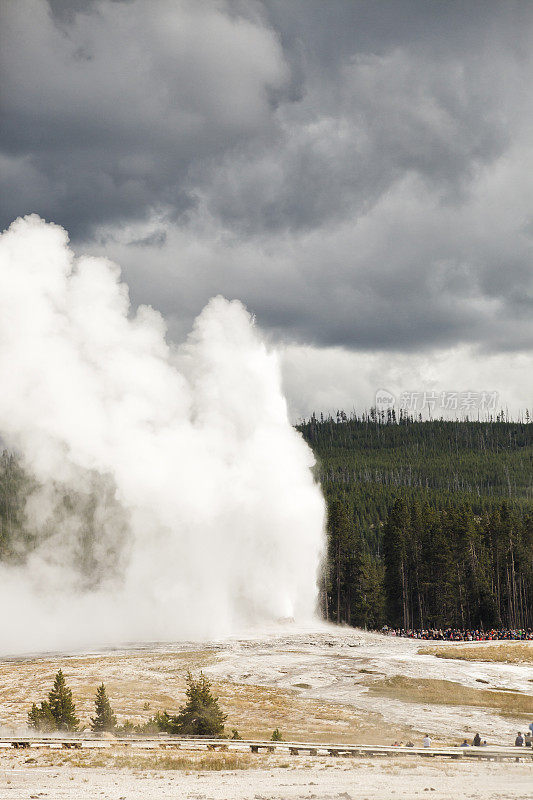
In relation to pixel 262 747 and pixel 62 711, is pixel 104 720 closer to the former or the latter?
pixel 62 711

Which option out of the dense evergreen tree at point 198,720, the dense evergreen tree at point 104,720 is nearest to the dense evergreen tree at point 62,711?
the dense evergreen tree at point 104,720

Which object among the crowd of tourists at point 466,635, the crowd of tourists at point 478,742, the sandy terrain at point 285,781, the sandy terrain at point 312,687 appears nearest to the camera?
the sandy terrain at point 285,781

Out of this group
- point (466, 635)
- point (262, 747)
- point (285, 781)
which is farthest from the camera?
point (466, 635)

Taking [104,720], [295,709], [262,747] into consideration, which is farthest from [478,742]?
[104,720]

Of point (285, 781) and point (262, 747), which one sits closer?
point (285, 781)

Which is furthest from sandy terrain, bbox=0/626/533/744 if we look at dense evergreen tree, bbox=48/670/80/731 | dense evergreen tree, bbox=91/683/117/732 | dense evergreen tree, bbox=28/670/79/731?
dense evergreen tree, bbox=48/670/80/731

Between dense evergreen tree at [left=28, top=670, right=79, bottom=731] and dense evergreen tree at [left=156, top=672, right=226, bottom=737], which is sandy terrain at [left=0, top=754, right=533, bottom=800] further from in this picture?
dense evergreen tree at [left=28, top=670, right=79, bottom=731]

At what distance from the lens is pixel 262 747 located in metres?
Result: 25.5

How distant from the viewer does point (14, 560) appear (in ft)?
345

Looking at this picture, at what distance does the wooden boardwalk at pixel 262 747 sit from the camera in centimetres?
2373

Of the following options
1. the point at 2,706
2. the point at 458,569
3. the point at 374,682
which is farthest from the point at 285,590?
the point at 2,706

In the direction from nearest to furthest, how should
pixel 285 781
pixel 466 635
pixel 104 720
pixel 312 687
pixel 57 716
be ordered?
pixel 285 781 < pixel 104 720 < pixel 57 716 < pixel 312 687 < pixel 466 635

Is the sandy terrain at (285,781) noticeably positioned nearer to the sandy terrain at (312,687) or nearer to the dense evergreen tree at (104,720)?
the dense evergreen tree at (104,720)

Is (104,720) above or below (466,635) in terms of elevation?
above
